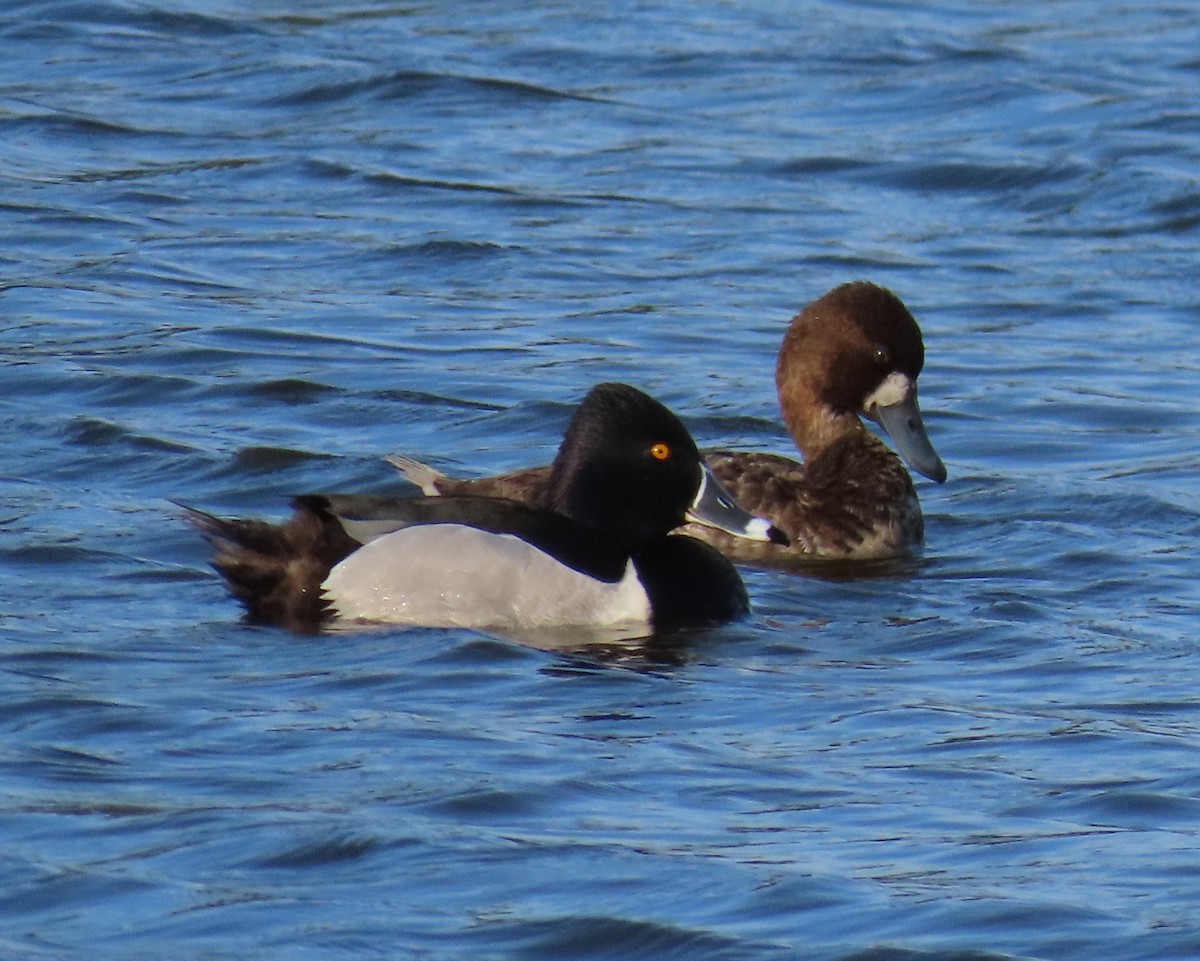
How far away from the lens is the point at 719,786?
6.61m

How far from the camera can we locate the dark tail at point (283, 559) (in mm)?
8141

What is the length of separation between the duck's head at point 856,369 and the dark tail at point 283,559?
9.29 ft

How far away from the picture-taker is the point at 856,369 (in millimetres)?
10516

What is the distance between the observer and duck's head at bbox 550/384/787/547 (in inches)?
341

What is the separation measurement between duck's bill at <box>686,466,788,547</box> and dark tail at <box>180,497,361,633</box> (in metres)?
1.26

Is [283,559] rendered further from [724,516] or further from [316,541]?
[724,516]

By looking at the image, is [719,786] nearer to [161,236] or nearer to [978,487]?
[978,487]

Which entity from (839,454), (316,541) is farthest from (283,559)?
(839,454)

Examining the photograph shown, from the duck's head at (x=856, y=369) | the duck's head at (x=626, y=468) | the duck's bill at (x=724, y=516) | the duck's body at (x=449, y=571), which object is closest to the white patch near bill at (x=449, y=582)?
the duck's body at (x=449, y=571)

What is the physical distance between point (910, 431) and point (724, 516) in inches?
70.4

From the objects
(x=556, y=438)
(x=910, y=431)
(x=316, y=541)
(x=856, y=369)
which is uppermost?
(x=856, y=369)

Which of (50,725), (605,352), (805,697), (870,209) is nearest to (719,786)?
(805,697)

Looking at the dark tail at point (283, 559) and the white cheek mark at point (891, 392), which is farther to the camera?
the white cheek mark at point (891, 392)

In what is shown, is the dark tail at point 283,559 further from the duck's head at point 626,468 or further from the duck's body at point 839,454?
the duck's body at point 839,454
